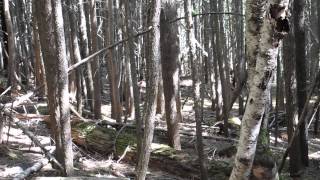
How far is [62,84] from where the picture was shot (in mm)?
5617

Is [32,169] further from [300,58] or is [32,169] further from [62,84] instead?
[300,58]

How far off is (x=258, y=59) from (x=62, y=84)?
266 centimetres

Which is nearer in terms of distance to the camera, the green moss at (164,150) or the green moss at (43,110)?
the green moss at (164,150)

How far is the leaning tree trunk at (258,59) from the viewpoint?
388cm

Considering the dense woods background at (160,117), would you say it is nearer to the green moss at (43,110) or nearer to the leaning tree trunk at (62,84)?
the leaning tree trunk at (62,84)

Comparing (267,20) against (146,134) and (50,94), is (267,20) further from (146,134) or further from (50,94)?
(50,94)

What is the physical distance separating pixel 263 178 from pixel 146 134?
278cm

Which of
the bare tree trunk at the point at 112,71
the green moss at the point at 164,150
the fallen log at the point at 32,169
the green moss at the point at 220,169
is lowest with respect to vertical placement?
the green moss at the point at 220,169

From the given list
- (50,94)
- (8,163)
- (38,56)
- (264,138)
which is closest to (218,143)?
(264,138)

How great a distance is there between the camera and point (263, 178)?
6.88m

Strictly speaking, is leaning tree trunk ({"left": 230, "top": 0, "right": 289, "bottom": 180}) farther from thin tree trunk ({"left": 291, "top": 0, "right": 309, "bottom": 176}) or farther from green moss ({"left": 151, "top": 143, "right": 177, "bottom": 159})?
thin tree trunk ({"left": 291, "top": 0, "right": 309, "bottom": 176})

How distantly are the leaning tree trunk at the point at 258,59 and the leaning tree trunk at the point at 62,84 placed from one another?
7.82ft

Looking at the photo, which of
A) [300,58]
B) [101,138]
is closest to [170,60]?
[101,138]

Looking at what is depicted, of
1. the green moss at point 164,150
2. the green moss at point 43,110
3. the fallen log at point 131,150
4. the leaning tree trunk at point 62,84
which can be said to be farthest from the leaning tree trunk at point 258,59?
the green moss at point 43,110
